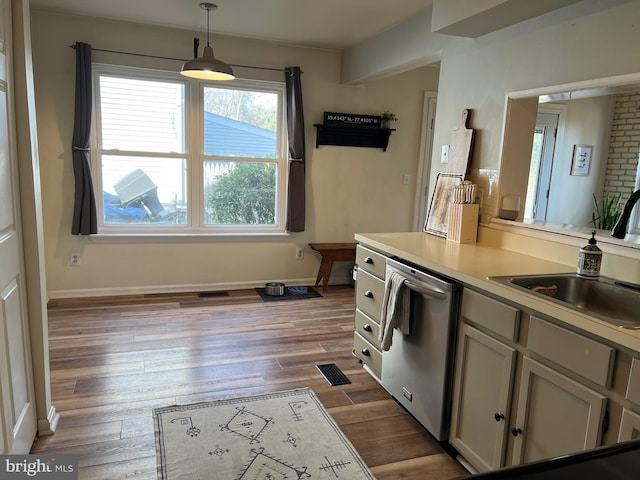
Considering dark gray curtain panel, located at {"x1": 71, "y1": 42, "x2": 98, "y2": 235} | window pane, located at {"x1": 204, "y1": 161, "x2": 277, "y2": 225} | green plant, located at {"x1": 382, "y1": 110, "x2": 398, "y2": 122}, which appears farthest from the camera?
green plant, located at {"x1": 382, "y1": 110, "x2": 398, "y2": 122}

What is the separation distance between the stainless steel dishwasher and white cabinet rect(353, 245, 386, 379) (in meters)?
0.23

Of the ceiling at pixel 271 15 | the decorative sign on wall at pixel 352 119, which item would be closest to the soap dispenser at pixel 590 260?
the ceiling at pixel 271 15

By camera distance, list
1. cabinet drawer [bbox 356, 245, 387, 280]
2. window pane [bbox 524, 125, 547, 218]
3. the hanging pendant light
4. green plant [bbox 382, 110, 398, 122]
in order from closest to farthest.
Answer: cabinet drawer [bbox 356, 245, 387, 280] < window pane [bbox 524, 125, 547, 218] < the hanging pendant light < green plant [bbox 382, 110, 398, 122]

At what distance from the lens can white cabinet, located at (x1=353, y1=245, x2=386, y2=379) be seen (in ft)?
8.84

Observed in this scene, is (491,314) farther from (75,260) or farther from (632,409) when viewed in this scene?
(75,260)

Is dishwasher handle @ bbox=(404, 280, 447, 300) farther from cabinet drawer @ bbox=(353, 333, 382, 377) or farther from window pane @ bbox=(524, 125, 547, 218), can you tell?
window pane @ bbox=(524, 125, 547, 218)

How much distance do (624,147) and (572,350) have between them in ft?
5.89

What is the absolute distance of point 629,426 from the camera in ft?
4.25

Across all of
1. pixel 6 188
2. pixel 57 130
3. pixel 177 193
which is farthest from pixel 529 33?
pixel 57 130

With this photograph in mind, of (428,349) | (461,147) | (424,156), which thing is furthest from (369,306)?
(424,156)

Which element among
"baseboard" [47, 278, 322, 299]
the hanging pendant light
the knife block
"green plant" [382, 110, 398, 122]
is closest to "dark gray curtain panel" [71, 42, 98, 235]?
"baseboard" [47, 278, 322, 299]

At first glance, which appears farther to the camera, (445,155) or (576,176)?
(445,155)

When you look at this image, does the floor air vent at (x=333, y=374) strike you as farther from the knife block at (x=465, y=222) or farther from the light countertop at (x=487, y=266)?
the knife block at (x=465, y=222)

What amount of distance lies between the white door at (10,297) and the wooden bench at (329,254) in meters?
2.98
